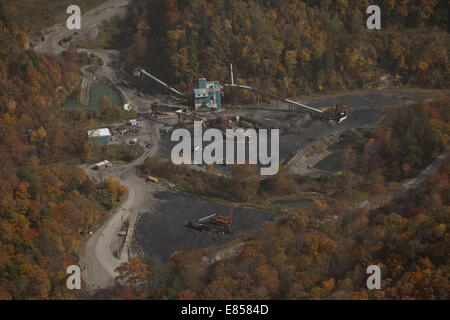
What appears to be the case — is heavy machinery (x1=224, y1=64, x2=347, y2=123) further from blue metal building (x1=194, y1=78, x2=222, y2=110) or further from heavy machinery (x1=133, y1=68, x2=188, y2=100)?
heavy machinery (x1=133, y1=68, x2=188, y2=100)

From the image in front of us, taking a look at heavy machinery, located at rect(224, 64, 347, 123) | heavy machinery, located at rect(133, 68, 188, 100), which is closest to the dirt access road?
heavy machinery, located at rect(133, 68, 188, 100)

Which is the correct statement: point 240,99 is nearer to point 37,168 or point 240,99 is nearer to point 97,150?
point 97,150

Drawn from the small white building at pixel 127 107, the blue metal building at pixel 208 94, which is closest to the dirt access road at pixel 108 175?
the small white building at pixel 127 107

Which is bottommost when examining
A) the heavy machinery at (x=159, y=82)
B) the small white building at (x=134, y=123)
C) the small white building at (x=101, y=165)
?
the small white building at (x=101, y=165)

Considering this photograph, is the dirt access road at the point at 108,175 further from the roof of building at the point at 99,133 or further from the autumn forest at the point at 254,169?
the roof of building at the point at 99,133

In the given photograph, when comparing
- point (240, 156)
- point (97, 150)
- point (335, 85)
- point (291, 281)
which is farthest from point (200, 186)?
point (335, 85)

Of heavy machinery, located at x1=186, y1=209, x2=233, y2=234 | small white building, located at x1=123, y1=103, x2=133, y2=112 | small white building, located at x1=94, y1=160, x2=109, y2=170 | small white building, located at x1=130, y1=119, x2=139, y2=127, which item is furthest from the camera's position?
small white building, located at x1=123, y1=103, x2=133, y2=112

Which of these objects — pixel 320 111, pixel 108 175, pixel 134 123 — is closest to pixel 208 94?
pixel 134 123
